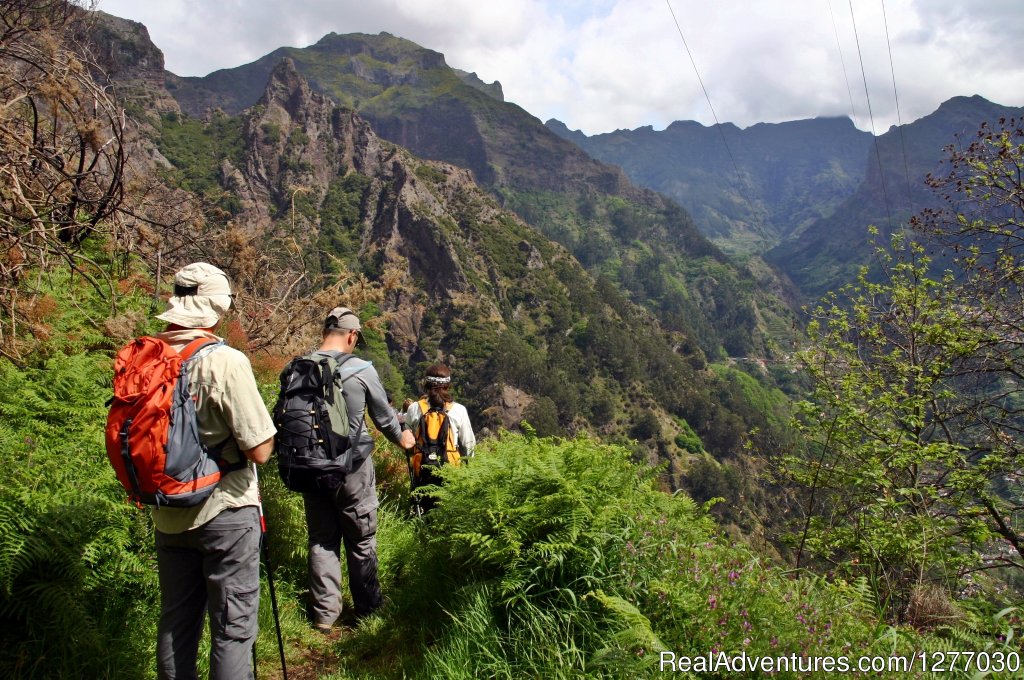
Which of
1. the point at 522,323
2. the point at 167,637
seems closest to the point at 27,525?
the point at 167,637

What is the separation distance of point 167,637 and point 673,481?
7923 cm

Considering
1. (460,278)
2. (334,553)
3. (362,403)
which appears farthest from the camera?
(460,278)

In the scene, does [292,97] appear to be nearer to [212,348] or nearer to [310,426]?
[310,426]

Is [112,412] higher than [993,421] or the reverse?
higher

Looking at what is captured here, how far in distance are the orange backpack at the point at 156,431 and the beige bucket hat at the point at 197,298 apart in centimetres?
15

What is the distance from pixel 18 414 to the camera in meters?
3.35

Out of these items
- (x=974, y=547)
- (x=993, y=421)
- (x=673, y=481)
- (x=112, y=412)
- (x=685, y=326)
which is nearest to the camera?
(x=112, y=412)

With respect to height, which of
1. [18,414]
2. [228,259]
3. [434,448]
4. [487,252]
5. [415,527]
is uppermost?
[487,252]

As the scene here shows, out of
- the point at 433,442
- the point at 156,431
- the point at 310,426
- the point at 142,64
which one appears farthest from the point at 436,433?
the point at 142,64

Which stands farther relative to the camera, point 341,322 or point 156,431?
point 341,322

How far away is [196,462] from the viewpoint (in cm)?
219

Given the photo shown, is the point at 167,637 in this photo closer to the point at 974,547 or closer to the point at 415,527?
the point at 415,527

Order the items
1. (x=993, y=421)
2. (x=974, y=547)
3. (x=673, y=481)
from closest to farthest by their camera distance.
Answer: (x=974, y=547) → (x=993, y=421) → (x=673, y=481)

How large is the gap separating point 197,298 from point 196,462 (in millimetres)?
693
